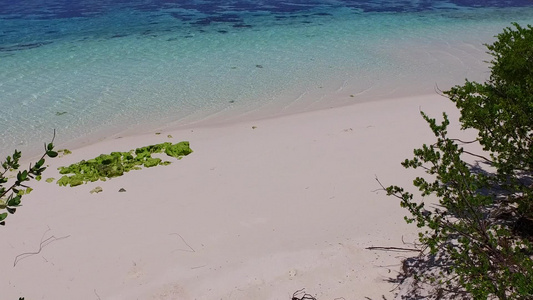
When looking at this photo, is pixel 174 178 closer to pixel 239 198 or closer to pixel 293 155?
pixel 239 198

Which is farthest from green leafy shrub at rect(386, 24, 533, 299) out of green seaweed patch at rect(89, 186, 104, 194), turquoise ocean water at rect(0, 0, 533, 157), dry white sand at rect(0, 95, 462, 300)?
turquoise ocean water at rect(0, 0, 533, 157)

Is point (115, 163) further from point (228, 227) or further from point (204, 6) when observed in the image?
point (204, 6)

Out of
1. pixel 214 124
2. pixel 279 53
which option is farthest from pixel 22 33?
pixel 214 124

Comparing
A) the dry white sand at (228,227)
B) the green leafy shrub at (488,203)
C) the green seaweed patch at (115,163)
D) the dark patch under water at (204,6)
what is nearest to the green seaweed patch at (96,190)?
the dry white sand at (228,227)

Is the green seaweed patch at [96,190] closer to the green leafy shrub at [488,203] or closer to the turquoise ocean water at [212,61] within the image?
the turquoise ocean water at [212,61]

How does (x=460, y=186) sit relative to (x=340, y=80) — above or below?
above

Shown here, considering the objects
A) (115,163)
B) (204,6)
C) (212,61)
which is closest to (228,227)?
(115,163)
